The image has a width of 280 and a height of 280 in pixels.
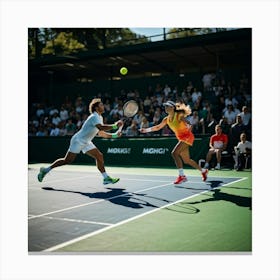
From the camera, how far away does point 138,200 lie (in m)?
6.66

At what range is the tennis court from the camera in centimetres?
423

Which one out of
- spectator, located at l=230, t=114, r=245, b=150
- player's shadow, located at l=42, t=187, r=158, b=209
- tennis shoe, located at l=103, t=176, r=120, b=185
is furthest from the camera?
spectator, located at l=230, t=114, r=245, b=150

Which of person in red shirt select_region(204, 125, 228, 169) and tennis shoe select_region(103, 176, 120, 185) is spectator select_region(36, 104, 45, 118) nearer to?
person in red shirt select_region(204, 125, 228, 169)

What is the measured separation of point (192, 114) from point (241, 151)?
3.44 metres

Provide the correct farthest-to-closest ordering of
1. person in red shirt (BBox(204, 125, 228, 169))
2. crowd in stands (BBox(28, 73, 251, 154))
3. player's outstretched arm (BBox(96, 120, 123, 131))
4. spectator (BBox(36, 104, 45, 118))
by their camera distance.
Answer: spectator (BBox(36, 104, 45, 118)) → crowd in stands (BBox(28, 73, 251, 154)) → person in red shirt (BBox(204, 125, 228, 169)) → player's outstretched arm (BBox(96, 120, 123, 131))

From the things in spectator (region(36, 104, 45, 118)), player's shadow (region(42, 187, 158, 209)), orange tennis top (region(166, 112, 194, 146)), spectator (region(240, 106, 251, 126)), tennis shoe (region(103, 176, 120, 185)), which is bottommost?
player's shadow (region(42, 187, 158, 209))

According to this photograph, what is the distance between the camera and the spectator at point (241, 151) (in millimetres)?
11089

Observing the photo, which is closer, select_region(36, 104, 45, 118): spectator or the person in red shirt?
the person in red shirt

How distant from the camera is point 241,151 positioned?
37.0 feet

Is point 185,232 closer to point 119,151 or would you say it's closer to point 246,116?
point 246,116

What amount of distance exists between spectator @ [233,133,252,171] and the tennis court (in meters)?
2.52

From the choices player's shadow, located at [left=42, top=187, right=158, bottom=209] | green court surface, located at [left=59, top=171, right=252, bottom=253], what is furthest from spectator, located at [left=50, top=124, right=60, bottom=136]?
green court surface, located at [left=59, top=171, right=252, bottom=253]
